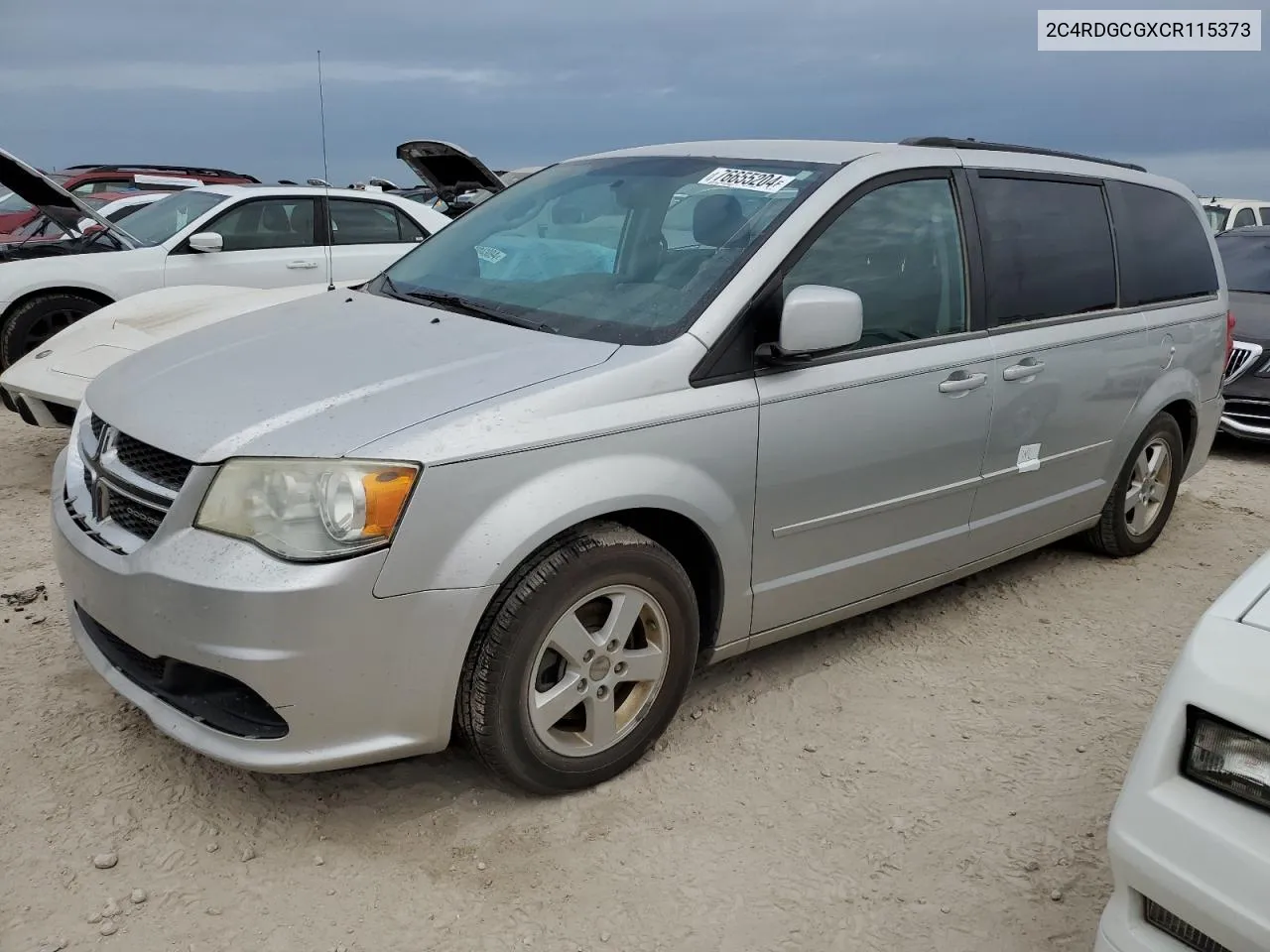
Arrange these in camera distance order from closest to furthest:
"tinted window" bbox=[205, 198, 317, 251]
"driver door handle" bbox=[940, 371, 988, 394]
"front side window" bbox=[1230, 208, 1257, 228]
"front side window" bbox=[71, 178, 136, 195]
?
"driver door handle" bbox=[940, 371, 988, 394] < "tinted window" bbox=[205, 198, 317, 251] < "front side window" bbox=[1230, 208, 1257, 228] < "front side window" bbox=[71, 178, 136, 195]

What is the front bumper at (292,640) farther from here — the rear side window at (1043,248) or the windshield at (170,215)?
the windshield at (170,215)

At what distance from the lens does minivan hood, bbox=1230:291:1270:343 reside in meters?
7.41

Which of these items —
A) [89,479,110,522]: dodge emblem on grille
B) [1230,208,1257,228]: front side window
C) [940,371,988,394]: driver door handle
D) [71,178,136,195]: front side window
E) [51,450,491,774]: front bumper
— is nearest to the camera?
[51,450,491,774]: front bumper

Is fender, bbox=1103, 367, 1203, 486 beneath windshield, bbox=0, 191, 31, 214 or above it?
beneath

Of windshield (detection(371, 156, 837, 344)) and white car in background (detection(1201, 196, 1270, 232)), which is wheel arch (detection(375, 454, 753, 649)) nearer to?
windshield (detection(371, 156, 837, 344))

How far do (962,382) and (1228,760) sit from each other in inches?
74.2

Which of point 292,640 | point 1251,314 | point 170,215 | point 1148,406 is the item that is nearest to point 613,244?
point 292,640

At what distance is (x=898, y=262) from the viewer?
3.41m

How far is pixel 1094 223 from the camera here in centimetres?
423

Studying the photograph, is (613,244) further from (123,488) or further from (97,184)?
(97,184)

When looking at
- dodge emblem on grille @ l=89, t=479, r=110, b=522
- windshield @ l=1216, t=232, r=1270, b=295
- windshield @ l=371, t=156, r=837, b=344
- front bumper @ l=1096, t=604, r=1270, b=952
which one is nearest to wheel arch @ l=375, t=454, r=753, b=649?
windshield @ l=371, t=156, r=837, b=344

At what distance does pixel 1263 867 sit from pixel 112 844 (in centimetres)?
246

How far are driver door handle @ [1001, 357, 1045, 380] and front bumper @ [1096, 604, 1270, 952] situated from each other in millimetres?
1820

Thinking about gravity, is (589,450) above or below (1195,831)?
above
